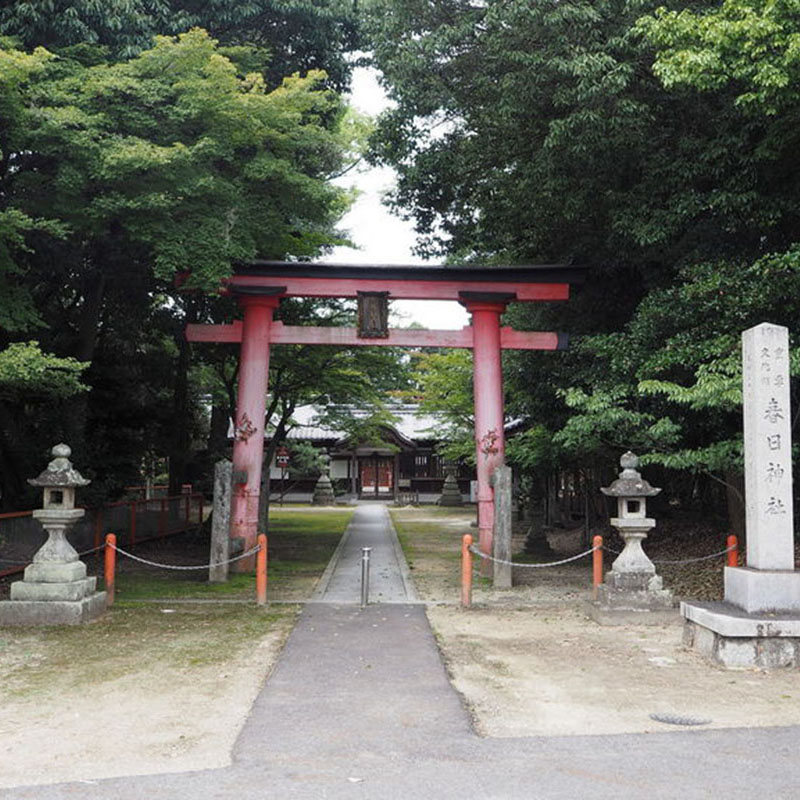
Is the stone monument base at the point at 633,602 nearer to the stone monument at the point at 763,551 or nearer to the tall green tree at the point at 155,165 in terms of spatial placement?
the stone monument at the point at 763,551

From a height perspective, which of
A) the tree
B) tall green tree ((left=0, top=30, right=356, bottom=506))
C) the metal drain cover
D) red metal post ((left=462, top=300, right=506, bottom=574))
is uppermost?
the tree

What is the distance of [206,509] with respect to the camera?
1315 inches

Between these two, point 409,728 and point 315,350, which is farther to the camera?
point 315,350

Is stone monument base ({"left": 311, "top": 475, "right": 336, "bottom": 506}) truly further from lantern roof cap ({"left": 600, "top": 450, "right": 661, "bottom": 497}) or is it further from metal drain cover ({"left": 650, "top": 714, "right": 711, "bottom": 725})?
metal drain cover ({"left": 650, "top": 714, "right": 711, "bottom": 725})

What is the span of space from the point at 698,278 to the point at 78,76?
9.67m

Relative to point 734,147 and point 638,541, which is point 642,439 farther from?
point 734,147

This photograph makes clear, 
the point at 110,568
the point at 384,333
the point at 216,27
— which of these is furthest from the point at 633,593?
the point at 216,27

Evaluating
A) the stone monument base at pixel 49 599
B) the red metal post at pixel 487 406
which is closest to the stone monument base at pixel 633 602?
the red metal post at pixel 487 406

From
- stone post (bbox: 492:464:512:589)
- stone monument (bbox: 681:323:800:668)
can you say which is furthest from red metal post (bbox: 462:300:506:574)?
stone monument (bbox: 681:323:800:668)

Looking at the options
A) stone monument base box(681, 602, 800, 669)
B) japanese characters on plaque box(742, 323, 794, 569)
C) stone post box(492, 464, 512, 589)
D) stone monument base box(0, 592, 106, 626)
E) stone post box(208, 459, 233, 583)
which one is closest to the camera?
stone monument base box(681, 602, 800, 669)

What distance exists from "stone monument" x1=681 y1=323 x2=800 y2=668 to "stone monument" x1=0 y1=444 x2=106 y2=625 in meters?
7.63

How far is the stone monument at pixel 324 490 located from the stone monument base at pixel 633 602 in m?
29.3

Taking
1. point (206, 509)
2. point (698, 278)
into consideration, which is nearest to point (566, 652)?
point (698, 278)

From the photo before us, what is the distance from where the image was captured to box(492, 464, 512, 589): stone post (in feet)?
43.7
